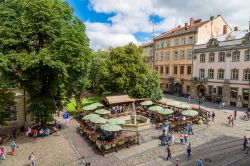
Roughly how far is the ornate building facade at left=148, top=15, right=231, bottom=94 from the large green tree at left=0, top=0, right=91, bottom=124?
108 feet

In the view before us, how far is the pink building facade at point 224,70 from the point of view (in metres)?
36.9

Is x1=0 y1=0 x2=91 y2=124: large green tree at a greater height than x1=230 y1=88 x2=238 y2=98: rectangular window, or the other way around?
x1=0 y1=0 x2=91 y2=124: large green tree

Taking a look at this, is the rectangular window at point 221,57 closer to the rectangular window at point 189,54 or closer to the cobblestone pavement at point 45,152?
the rectangular window at point 189,54

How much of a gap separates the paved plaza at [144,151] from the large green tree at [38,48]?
3992 mm

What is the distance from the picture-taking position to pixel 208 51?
143ft

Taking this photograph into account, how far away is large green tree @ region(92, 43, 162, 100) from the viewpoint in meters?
35.6

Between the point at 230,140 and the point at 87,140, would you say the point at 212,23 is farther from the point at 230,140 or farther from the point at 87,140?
the point at 87,140

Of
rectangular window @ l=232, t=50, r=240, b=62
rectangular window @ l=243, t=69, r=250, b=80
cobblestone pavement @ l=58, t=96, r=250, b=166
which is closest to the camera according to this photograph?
cobblestone pavement @ l=58, t=96, r=250, b=166

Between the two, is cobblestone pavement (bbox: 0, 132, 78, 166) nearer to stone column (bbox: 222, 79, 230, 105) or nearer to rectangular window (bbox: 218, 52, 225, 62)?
stone column (bbox: 222, 79, 230, 105)

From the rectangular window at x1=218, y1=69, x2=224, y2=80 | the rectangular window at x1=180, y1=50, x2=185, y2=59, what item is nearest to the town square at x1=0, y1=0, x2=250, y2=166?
the rectangular window at x1=218, y1=69, x2=224, y2=80

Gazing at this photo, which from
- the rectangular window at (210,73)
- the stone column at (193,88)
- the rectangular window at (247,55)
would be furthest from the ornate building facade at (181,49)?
Answer: the rectangular window at (247,55)

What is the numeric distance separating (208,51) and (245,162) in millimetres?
31653

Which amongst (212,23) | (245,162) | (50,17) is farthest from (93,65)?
(245,162)

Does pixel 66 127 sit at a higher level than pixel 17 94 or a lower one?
lower
